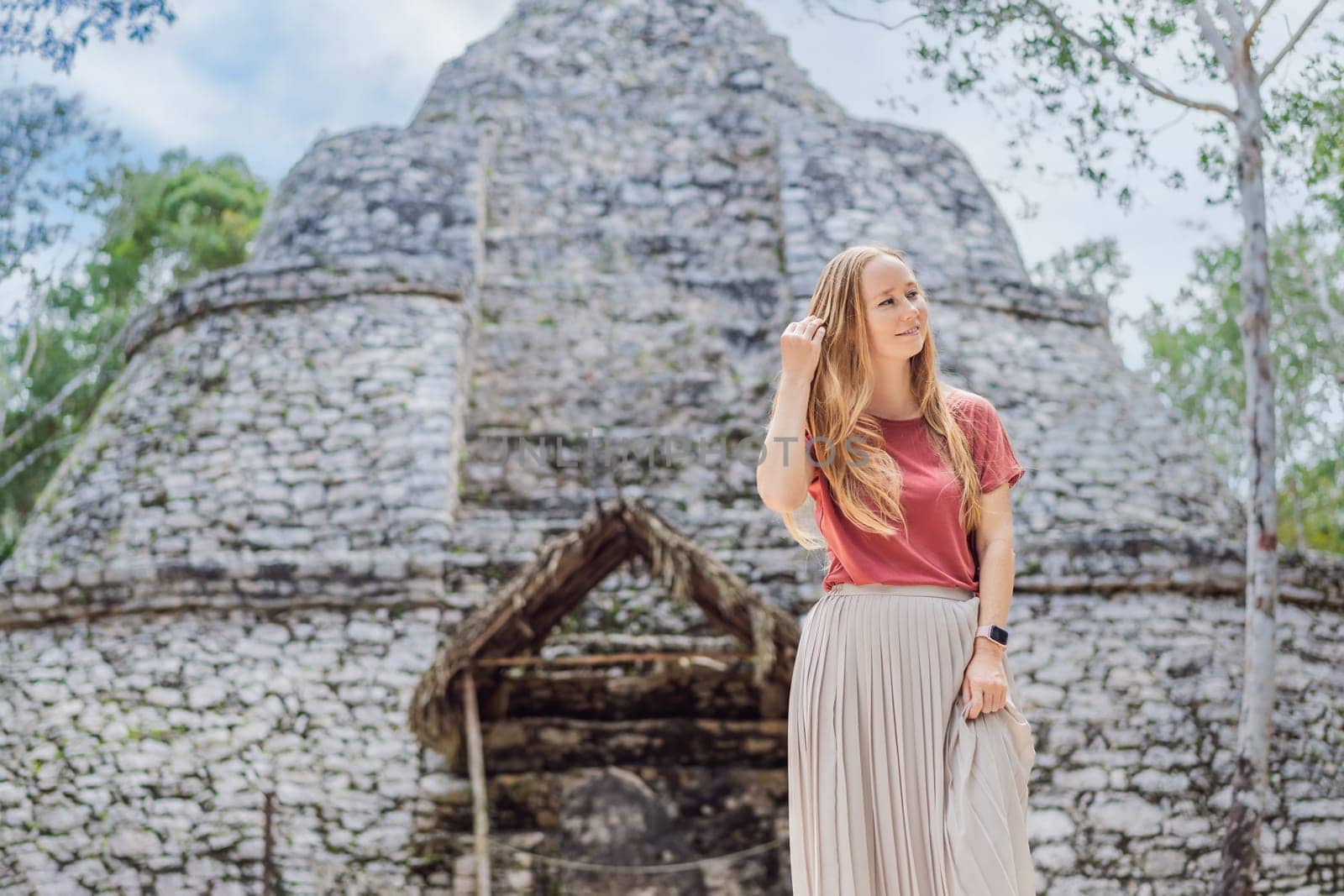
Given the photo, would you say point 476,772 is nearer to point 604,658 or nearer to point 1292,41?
point 604,658

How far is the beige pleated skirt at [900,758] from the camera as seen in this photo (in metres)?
1.94

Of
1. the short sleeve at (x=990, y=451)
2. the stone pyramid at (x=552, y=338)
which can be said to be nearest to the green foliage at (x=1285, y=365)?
the stone pyramid at (x=552, y=338)

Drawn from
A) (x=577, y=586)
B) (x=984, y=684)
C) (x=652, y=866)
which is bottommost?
(x=652, y=866)

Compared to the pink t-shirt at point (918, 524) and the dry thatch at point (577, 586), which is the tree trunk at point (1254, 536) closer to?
the dry thatch at point (577, 586)

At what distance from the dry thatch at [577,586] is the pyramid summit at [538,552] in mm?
25

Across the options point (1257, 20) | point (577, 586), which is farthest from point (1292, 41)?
point (577, 586)

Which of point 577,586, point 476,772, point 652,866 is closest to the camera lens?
point 476,772

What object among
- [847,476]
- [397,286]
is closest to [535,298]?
[397,286]

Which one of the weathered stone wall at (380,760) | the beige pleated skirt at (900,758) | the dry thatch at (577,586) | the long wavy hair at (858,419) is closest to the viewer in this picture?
the beige pleated skirt at (900,758)

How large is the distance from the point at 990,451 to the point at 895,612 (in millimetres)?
396

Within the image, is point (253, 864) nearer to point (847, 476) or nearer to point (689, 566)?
point (689, 566)

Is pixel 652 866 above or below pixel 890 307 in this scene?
below

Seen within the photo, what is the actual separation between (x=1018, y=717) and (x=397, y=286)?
683cm

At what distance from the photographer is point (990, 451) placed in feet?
7.39
